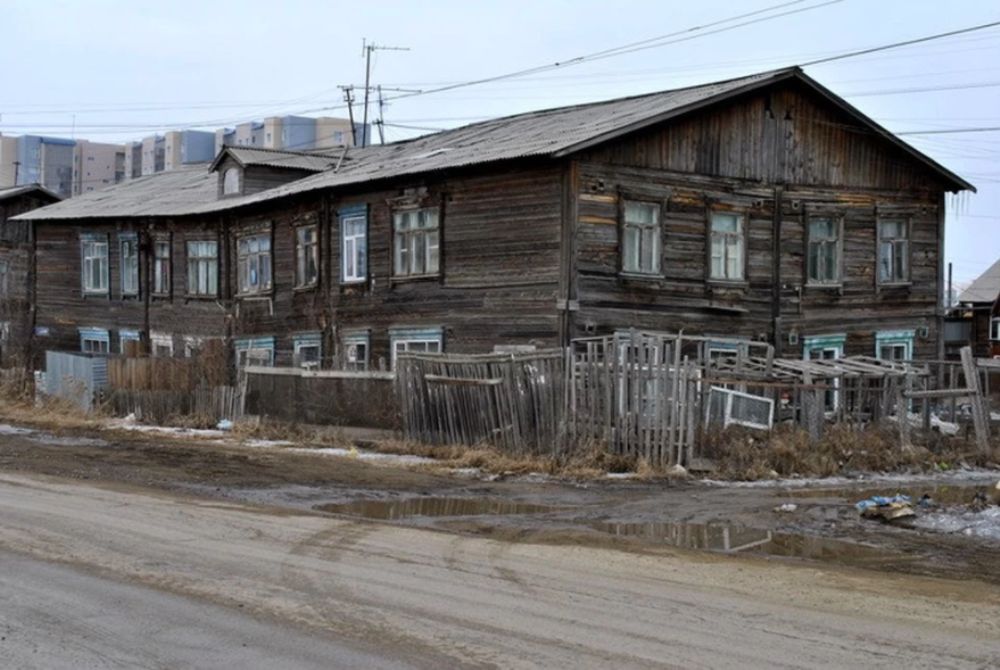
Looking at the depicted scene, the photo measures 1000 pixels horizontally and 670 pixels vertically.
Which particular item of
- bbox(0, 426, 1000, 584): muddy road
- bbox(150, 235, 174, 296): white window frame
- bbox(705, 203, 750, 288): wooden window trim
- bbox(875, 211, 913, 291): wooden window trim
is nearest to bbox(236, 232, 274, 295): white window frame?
bbox(150, 235, 174, 296): white window frame

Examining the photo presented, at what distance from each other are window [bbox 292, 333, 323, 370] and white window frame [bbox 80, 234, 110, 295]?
1084 centimetres

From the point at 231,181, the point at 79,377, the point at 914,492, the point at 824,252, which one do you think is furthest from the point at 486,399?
the point at 231,181

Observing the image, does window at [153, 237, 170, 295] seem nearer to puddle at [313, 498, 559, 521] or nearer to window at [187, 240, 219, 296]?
window at [187, 240, 219, 296]

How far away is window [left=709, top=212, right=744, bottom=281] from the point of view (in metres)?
25.9

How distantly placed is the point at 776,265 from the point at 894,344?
A: 4.37 m

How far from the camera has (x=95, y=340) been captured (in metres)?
39.5

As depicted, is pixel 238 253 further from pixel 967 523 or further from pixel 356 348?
pixel 967 523

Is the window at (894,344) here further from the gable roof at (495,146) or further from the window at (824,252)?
the gable roof at (495,146)

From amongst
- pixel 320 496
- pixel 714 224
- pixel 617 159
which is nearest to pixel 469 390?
pixel 320 496

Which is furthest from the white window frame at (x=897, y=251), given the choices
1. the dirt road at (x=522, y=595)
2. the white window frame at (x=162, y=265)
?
the white window frame at (x=162, y=265)

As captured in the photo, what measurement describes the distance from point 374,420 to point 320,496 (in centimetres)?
667

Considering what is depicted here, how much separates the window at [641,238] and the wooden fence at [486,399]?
5.48 meters

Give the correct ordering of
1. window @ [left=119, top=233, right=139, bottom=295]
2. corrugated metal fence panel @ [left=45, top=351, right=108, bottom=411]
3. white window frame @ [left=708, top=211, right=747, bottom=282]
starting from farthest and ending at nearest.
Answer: window @ [left=119, top=233, right=139, bottom=295] → corrugated metal fence panel @ [left=45, top=351, right=108, bottom=411] → white window frame @ [left=708, top=211, right=747, bottom=282]

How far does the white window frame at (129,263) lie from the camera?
37594 millimetres
